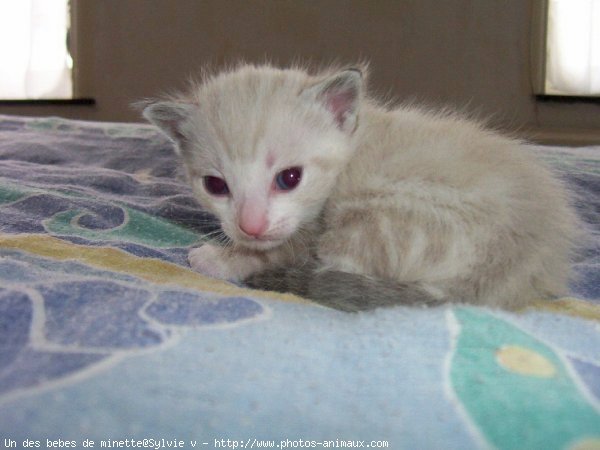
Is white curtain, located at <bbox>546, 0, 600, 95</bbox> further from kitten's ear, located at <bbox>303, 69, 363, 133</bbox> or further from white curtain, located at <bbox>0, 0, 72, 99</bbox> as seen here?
white curtain, located at <bbox>0, 0, 72, 99</bbox>

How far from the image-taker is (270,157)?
1249 millimetres

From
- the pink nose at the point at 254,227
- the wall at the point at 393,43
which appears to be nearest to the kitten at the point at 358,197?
the pink nose at the point at 254,227

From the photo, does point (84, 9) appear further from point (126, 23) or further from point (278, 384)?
point (278, 384)

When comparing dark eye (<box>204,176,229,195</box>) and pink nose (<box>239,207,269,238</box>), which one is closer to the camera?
pink nose (<box>239,207,269,238</box>)

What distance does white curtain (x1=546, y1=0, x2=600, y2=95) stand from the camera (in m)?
3.59

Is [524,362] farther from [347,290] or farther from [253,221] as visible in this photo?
[253,221]

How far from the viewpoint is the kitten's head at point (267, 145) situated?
125 cm

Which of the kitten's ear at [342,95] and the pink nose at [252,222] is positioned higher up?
the kitten's ear at [342,95]

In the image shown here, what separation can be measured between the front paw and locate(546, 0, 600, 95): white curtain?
10.4ft

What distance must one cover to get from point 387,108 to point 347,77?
0.37m

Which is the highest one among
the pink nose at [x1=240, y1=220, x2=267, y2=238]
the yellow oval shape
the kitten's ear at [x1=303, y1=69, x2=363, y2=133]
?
the kitten's ear at [x1=303, y1=69, x2=363, y2=133]

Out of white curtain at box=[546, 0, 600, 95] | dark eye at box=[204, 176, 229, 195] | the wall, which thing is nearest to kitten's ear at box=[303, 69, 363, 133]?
dark eye at box=[204, 176, 229, 195]

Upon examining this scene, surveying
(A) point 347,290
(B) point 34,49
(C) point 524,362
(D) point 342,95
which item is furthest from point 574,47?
(B) point 34,49

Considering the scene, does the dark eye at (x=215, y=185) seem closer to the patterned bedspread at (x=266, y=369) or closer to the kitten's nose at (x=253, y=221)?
the kitten's nose at (x=253, y=221)
